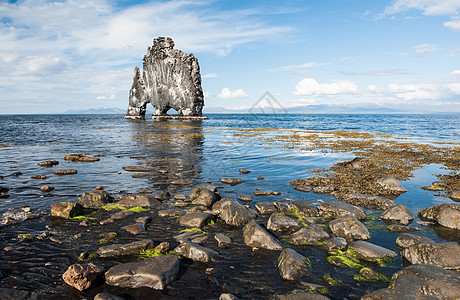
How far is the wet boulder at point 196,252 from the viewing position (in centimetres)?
712

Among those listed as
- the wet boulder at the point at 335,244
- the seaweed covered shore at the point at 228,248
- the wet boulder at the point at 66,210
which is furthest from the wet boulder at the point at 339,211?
the wet boulder at the point at 66,210

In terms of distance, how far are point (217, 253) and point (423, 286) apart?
16.0ft

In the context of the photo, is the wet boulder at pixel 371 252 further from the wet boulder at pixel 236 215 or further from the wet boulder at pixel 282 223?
the wet boulder at pixel 236 215

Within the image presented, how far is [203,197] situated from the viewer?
11859mm

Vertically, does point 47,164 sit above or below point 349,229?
above

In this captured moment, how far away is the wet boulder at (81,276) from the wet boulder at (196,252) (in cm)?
216

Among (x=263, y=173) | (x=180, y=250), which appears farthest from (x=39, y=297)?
(x=263, y=173)

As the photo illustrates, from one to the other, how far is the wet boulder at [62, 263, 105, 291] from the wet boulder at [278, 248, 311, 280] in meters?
4.43

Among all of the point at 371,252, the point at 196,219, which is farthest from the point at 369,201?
the point at 196,219

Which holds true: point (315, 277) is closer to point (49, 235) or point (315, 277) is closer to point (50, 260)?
point (50, 260)

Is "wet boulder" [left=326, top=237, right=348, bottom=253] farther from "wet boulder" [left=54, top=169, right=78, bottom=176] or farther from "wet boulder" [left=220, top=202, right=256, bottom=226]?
"wet boulder" [left=54, top=169, right=78, bottom=176]

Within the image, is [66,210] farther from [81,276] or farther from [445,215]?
[445,215]

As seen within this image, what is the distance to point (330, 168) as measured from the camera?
1919cm

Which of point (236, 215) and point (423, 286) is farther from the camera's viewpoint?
point (236, 215)
